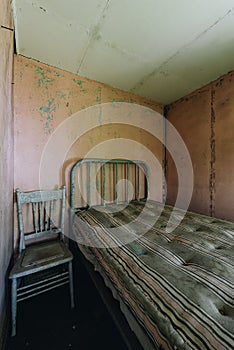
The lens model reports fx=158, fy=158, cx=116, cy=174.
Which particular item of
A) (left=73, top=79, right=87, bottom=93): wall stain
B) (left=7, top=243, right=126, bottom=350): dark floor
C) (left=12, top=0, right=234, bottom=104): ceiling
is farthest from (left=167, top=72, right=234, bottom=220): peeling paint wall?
(left=7, top=243, right=126, bottom=350): dark floor

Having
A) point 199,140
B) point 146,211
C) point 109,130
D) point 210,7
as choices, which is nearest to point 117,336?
point 146,211

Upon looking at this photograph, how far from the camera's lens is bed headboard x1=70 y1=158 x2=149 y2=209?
192cm

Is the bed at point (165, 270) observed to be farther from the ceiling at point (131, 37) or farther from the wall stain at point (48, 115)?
the ceiling at point (131, 37)

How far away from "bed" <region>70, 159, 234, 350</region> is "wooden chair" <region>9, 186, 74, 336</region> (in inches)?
7.2

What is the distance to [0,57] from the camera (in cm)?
87

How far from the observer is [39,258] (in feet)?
4.37

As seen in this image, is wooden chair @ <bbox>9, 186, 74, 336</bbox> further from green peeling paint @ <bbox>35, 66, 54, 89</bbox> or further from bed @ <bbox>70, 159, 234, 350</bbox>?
green peeling paint @ <bbox>35, 66, 54, 89</bbox>

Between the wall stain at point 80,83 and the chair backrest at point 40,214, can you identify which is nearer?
the chair backrest at point 40,214

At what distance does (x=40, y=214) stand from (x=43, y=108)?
112 centimetres

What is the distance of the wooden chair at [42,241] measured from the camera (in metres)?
1.33

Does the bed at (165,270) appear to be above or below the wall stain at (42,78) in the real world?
below

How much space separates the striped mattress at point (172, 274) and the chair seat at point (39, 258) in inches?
9.6

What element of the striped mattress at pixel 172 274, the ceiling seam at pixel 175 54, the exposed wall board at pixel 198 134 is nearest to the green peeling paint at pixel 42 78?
the ceiling seam at pixel 175 54

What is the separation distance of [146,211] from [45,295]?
1.28 meters
